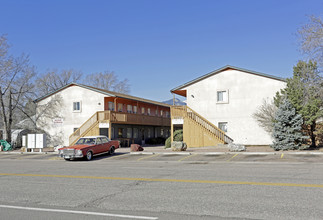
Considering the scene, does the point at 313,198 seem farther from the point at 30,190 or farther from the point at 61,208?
the point at 30,190

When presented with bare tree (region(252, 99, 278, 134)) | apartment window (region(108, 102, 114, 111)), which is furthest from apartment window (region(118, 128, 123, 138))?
bare tree (region(252, 99, 278, 134))

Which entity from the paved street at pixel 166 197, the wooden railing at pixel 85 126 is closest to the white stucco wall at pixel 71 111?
the wooden railing at pixel 85 126

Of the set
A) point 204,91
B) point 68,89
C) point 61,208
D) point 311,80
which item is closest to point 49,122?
point 68,89

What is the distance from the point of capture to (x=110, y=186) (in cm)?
986

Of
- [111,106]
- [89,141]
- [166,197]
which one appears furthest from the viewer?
[111,106]

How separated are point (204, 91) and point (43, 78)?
4066 centimetres

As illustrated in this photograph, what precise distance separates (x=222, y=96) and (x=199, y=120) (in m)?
3.22

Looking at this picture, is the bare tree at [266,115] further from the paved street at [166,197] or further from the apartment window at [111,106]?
the apartment window at [111,106]

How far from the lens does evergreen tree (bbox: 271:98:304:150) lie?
22.0 m

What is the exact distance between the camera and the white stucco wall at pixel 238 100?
27.1 meters

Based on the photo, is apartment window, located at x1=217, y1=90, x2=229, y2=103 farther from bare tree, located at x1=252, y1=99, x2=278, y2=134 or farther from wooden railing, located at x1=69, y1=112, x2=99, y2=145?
wooden railing, located at x1=69, y1=112, x2=99, y2=145

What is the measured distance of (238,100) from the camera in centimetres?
2805

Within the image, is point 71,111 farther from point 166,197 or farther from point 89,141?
point 166,197

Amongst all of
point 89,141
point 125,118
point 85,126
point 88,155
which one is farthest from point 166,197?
point 125,118
